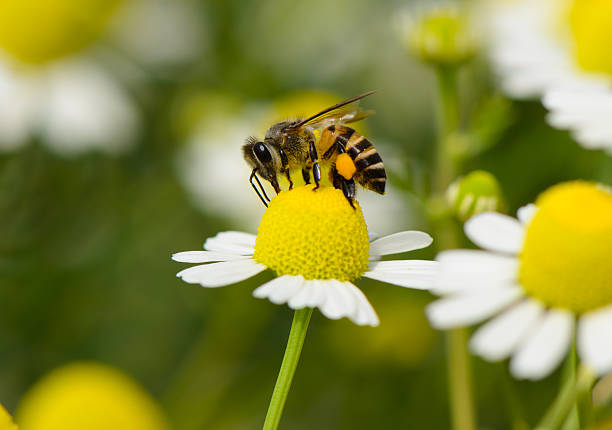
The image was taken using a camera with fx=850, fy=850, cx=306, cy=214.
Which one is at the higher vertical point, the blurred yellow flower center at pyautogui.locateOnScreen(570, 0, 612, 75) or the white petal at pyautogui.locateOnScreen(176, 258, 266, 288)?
the blurred yellow flower center at pyautogui.locateOnScreen(570, 0, 612, 75)

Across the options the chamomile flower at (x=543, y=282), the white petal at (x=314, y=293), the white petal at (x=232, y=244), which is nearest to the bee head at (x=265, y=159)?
the white petal at (x=232, y=244)

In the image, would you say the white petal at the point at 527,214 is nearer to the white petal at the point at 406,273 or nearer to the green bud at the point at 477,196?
the white petal at the point at 406,273

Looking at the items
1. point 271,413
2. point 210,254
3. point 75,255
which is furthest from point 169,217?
point 271,413

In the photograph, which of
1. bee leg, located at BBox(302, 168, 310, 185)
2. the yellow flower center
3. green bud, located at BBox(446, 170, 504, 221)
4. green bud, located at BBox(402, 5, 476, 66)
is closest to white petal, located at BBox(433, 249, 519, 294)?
the yellow flower center

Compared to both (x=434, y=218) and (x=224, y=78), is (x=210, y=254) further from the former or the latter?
(x=224, y=78)

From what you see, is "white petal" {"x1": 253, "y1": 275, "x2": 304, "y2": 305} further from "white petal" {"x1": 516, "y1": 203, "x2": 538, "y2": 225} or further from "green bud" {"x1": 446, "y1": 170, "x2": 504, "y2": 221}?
"green bud" {"x1": 446, "y1": 170, "x2": 504, "y2": 221}

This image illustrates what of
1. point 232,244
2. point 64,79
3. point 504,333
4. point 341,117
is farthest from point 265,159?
point 64,79

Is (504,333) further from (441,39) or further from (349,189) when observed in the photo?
(441,39)
